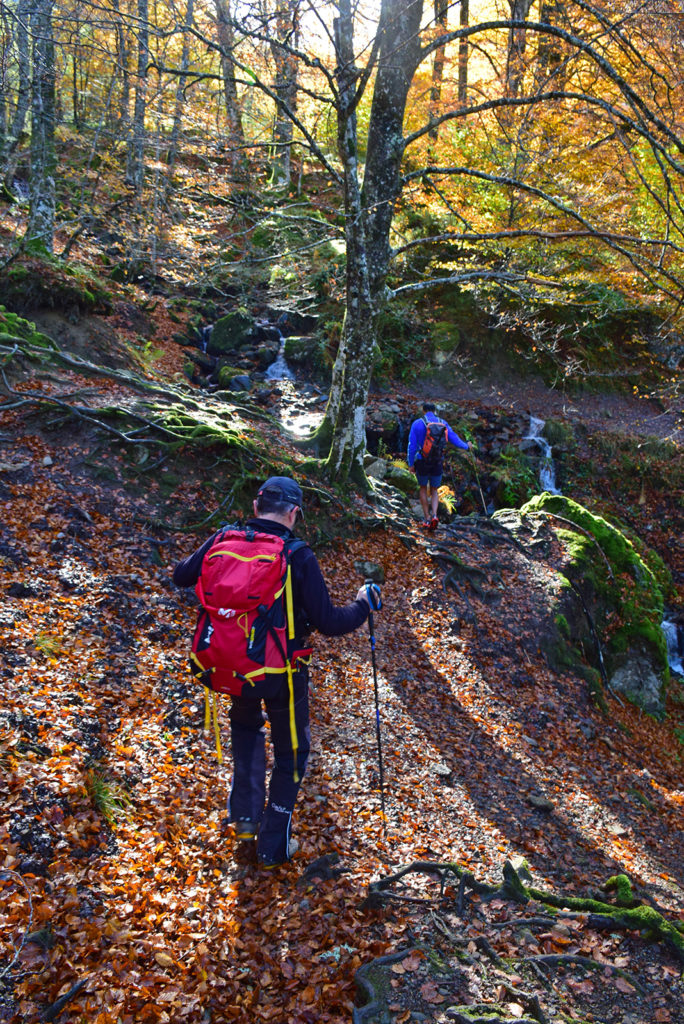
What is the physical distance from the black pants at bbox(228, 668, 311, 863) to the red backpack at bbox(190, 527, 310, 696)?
0.33m

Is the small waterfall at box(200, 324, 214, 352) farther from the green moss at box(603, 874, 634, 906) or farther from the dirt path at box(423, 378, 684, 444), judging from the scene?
the green moss at box(603, 874, 634, 906)

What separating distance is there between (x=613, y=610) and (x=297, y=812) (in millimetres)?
7228

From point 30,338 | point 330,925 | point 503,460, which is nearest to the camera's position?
point 330,925

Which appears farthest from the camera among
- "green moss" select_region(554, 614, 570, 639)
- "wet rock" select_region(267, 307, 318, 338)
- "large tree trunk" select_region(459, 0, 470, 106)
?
"wet rock" select_region(267, 307, 318, 338)

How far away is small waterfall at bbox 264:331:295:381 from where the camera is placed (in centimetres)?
1647

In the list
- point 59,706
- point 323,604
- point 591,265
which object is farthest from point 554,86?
point 59,706

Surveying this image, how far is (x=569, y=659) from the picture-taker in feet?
27.7

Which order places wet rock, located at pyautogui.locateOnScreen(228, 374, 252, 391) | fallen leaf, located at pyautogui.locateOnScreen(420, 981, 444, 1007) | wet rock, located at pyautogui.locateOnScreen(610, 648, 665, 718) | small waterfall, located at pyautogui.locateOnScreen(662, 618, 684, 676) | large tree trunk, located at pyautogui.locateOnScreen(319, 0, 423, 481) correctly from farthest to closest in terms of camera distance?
1. wet rock, located at pyautogui.locateOnScreen(228, 374, 252, 391)
2. small waterfall, located at pyautogui.locateOnScreen(662, 618, 684, 676)
3. wet rock, located at pyautogui.locateOnScreen(610, 648, 665, 718)
4. large tree trunk, located at pyautogui.locateOnScreen(319, 0, 423, 481)
5. fallen leaf, located at pyautogui.locateOnScreen(420, 981, 444, 1007)

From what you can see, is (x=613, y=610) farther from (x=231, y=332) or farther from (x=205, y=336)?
(x=205, y=336)

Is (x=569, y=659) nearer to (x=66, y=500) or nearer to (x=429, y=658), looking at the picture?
(x=429, y=658)

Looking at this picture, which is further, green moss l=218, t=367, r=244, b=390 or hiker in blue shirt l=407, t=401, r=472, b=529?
green moss l=218, t=367, r=244, b=390

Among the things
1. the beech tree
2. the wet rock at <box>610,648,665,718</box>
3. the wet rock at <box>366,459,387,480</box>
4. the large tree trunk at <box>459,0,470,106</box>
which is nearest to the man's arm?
the beech tree

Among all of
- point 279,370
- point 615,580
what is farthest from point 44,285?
point 615,580

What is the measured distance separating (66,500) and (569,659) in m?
7.12
